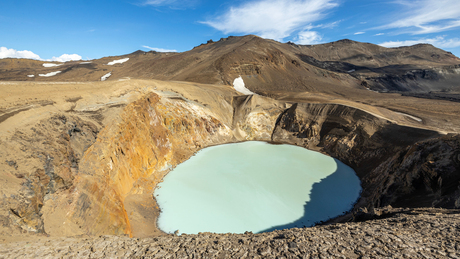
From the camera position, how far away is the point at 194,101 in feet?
77.1

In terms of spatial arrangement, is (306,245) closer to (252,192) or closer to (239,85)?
(252,192)

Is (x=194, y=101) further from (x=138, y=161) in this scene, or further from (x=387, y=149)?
(x=387, y=149)

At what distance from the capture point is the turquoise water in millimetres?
10896

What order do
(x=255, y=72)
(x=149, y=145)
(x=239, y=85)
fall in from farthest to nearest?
(x=255, y=72)
(x=239, y=85)
(x=149, y=145)

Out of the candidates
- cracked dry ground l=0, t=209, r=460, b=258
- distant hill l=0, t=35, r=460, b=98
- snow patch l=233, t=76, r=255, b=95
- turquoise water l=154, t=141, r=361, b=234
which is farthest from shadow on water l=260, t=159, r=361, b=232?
distant hill l=0, t=35, r=460, b=98

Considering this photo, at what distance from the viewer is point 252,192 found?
1345 cm

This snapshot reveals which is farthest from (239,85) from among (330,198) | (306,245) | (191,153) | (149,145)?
(306,245)

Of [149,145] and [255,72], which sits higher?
[255,72]

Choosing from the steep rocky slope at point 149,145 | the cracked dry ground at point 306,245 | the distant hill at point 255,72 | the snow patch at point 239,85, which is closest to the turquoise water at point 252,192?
the steep rocky slope at point 149,145

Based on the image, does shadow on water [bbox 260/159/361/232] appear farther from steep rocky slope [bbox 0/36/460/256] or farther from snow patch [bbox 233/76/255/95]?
snow patch [bbox 233/76/255/95]

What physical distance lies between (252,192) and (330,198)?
4987mm

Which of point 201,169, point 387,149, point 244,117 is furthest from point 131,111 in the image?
point 387,149

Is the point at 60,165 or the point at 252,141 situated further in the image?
the point at 252,141

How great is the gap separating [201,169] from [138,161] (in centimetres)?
470
